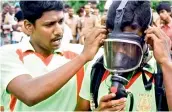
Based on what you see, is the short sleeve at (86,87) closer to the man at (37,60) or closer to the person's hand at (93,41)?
the man at (37,60)

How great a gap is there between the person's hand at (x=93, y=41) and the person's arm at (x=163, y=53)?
25cm

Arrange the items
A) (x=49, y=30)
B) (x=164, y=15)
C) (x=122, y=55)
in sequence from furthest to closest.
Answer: (x=164, y=15)
(x=49, y=30)
(x=122, y=55)

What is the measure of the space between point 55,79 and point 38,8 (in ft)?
2.01

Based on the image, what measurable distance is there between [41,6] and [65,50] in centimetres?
35

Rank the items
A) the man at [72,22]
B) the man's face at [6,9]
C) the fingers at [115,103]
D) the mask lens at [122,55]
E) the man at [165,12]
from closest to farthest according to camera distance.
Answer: the fingers at [115,103] < the mask lens at [122,55] < the man at [165,12] < the man at [72,22] < the man's face at [6,9]

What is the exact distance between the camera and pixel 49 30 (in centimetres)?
293

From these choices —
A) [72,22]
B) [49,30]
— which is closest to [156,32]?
[49,30]

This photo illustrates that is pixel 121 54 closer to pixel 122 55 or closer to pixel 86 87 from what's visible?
pixel 122 55

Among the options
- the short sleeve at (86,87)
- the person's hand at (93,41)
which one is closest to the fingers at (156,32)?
the person's hand at (93,41)

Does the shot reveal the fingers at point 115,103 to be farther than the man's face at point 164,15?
No

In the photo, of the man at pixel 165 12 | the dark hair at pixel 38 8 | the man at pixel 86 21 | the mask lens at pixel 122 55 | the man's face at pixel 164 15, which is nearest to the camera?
the mask lens at pixel 122 55

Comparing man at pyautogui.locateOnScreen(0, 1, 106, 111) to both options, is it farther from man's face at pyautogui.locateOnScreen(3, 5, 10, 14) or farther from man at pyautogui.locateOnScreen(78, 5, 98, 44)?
man's face at pyautogui.locateOnScreen(3, 5, 10, 14)

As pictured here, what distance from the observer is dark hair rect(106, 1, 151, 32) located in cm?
259

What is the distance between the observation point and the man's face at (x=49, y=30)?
2.93 meters
